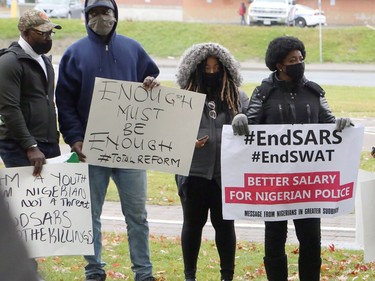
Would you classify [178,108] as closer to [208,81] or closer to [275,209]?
A: [208,81]

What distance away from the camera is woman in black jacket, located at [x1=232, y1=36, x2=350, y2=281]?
5.02m

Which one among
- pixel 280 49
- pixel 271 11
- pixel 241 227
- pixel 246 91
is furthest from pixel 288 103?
pixel 271 11

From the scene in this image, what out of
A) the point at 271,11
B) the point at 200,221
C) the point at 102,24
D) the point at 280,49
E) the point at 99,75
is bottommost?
the point at 200,221

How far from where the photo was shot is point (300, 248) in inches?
207

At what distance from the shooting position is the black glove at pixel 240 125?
16.2 feet

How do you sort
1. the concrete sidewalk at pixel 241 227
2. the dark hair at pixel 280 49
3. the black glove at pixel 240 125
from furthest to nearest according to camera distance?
the concrete sidewalk at pixel 241 227, the dark hair at pixel 280 49, the black glove at pixel 240 125

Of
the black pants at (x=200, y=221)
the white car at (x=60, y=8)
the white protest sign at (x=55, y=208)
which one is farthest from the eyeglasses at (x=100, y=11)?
the white car at (x=60, y=8)

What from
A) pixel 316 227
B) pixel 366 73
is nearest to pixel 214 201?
pixel 316 227

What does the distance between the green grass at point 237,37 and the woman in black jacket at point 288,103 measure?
101 feet

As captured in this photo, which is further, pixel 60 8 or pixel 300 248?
pixel 60 8

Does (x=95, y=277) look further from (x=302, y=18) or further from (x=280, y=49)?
(x=302, y=18)

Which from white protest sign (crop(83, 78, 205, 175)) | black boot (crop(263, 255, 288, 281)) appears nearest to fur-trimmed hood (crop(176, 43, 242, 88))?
white protest sign (crop(83, 78, 205, 175))

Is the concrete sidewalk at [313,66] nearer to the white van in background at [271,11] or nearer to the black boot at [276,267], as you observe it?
the white van in background at [271,11]

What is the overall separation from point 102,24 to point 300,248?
6.30ft
